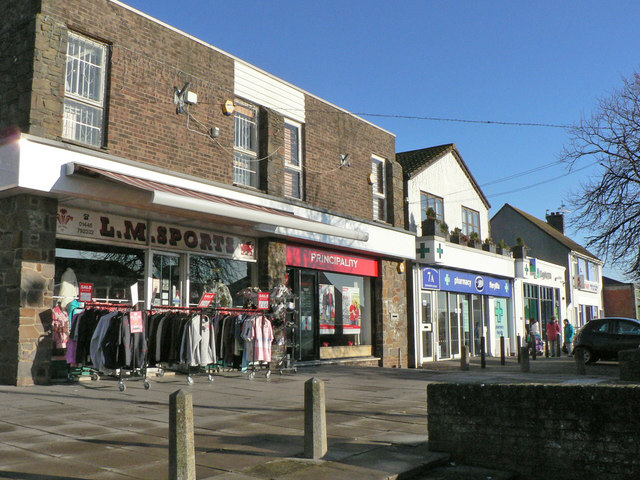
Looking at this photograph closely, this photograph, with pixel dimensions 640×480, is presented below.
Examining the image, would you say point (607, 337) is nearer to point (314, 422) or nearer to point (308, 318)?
point (308, 318)

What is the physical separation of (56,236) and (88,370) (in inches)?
104

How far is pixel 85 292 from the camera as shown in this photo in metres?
11.3

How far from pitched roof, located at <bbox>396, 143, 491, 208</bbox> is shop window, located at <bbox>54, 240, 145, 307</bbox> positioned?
41.6 ft

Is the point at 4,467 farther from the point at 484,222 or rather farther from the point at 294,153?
the point at 484,222

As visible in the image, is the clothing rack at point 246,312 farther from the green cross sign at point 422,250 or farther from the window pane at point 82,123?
the green cross sign at point 422,250

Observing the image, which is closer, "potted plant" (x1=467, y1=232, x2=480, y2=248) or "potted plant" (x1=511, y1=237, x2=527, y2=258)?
"potted plant" (x1=467, y1=232, x2=480, y2=248)

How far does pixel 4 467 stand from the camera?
5.23 meters

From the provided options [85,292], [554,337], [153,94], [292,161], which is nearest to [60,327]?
[85,292]

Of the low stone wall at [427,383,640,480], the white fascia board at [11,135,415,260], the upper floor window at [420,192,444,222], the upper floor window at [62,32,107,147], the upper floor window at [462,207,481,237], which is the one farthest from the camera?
the upper floor window at [462,207,481,237]

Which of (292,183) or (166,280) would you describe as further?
(292,183)

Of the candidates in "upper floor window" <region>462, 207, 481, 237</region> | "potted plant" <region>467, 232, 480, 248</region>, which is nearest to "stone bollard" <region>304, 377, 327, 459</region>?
"potted plant" <region>467, 232, 480, 248</region>

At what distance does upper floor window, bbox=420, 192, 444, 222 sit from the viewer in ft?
78.1

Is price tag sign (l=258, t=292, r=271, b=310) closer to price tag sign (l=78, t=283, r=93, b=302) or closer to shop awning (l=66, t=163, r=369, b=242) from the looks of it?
shop awning (l=66, t=163, r=369, b=242)

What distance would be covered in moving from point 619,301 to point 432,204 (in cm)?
3437
